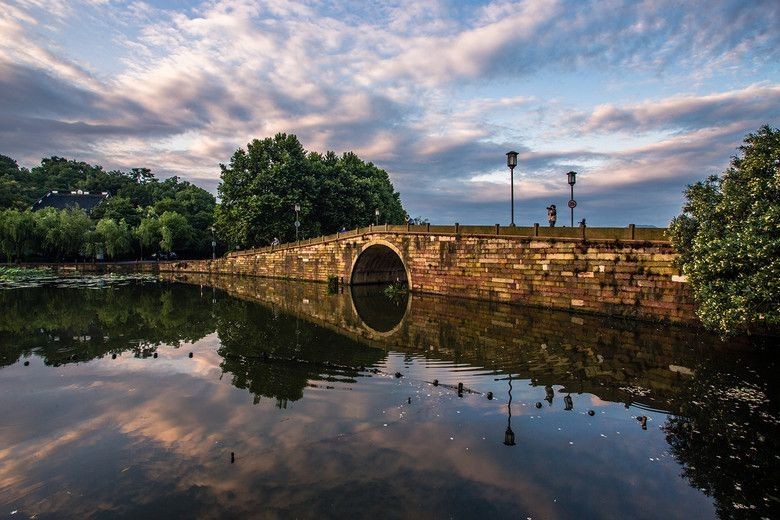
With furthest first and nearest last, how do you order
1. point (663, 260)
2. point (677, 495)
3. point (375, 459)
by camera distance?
point (663, 260)
point (375, 459)
point (677, 495)

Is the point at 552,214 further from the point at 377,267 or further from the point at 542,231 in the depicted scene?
the point at 377,267

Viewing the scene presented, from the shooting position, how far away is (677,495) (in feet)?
16.9

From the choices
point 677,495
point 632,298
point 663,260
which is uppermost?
point 663,260

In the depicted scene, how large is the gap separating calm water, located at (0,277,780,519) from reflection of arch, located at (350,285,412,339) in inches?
74.1

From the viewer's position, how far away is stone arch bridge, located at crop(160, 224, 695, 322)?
16203 millimetres

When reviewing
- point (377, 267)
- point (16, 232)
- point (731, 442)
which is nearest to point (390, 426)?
point (731, 442)

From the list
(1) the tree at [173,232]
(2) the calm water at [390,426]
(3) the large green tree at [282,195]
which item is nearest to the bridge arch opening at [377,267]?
(3) the large green tree at [282,195]

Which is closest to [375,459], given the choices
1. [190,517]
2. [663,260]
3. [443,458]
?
[443,458]

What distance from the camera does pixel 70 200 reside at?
76812 mm

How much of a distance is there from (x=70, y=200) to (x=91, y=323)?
2945 inches

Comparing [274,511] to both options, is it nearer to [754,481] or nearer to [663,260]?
[754,481]

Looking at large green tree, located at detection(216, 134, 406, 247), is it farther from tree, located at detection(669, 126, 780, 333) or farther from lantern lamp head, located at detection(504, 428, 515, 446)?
lantern lamp head, located at detection(504, 428, 515, 446)

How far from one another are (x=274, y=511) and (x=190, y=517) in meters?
0.86

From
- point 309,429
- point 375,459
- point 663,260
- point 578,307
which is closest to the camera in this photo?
point 375,459
